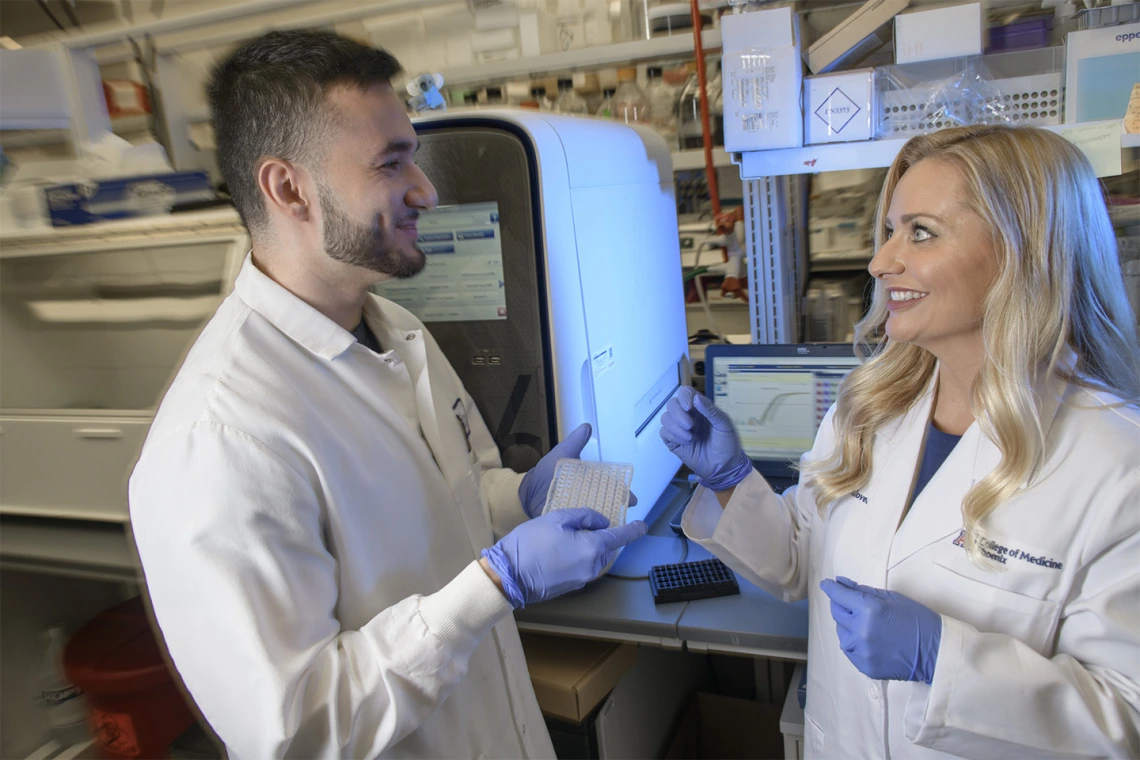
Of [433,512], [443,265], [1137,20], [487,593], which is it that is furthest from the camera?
[443,265]

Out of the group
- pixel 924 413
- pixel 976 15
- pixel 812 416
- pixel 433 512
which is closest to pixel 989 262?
pixel 924 413

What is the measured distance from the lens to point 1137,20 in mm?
1138

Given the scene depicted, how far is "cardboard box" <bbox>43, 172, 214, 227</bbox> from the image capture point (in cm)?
154

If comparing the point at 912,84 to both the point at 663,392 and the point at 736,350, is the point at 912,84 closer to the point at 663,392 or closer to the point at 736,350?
the point at 736,350

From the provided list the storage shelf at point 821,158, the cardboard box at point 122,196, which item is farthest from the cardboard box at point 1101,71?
the cardboard box at point 122,196

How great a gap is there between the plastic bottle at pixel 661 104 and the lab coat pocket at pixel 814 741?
1.66 m

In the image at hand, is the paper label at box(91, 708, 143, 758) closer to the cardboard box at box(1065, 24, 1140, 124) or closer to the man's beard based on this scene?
the man's beard

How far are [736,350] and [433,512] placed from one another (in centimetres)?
86

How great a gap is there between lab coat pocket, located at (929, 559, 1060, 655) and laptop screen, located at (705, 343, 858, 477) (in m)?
0.65

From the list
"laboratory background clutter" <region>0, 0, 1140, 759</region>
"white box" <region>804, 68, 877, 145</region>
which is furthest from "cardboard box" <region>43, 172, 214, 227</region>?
"white box" <region>804, 68, 877, 145</region>

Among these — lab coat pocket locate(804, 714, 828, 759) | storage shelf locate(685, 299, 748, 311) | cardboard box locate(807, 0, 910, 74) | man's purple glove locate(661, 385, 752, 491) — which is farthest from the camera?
storage shelf locate(685, 299, 748, 311)

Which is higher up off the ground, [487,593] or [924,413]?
[924,413]

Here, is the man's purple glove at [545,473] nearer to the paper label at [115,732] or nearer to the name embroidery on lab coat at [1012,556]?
the name embroidery on lab coat at [1012,556]

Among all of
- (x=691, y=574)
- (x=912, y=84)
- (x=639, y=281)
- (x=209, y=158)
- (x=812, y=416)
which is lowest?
(x=691, y=574)
